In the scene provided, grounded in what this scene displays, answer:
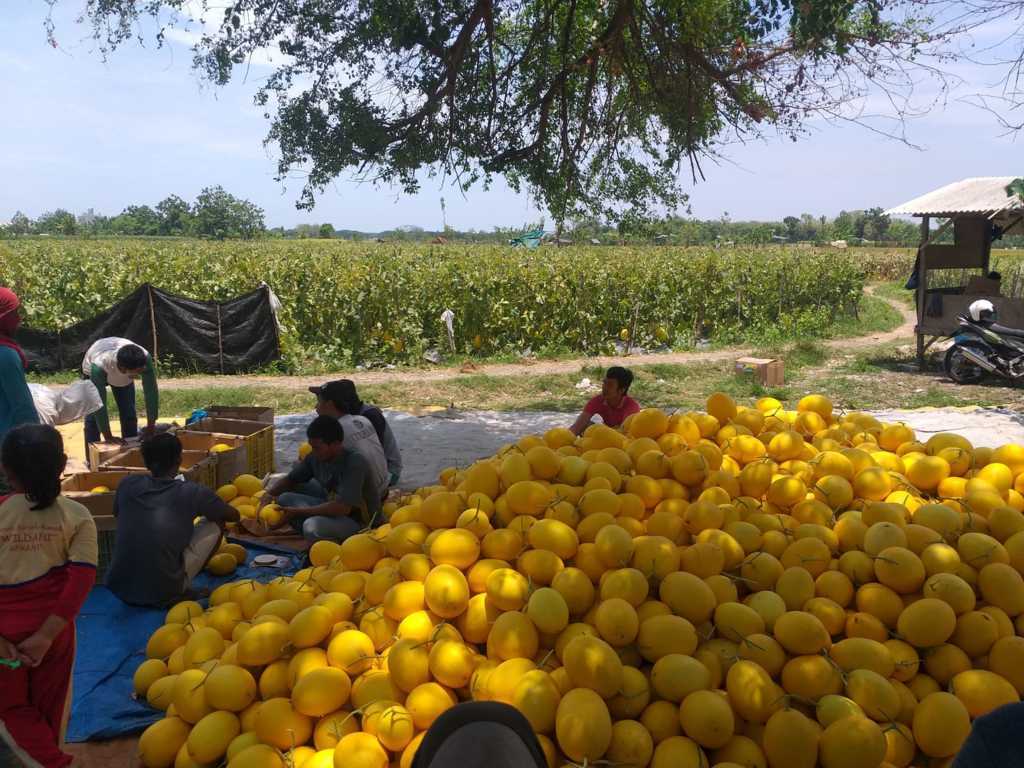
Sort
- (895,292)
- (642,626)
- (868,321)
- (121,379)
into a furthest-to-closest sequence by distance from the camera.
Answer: (895,292), (868,321), (121,379), (642,626)

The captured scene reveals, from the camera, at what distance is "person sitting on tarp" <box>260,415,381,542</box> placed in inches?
197

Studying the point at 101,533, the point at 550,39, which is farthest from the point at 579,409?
the point at 101,533

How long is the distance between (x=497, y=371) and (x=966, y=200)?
30.3 feet

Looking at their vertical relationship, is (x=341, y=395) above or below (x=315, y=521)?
above

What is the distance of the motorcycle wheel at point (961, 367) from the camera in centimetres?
1238

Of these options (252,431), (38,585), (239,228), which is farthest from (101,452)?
(239,228)

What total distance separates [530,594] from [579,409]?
863 cm

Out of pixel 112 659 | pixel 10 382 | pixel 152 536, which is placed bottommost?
pixel 112 659

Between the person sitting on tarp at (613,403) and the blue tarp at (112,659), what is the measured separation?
2629 millimetres

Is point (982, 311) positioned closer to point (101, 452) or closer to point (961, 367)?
point (961, 367)

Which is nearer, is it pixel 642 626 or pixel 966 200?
pixel 642 626

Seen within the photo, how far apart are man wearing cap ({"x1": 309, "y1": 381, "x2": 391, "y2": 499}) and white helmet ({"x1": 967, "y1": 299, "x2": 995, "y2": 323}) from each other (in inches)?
451

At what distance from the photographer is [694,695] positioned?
2.34 metres

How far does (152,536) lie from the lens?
4.28 m
